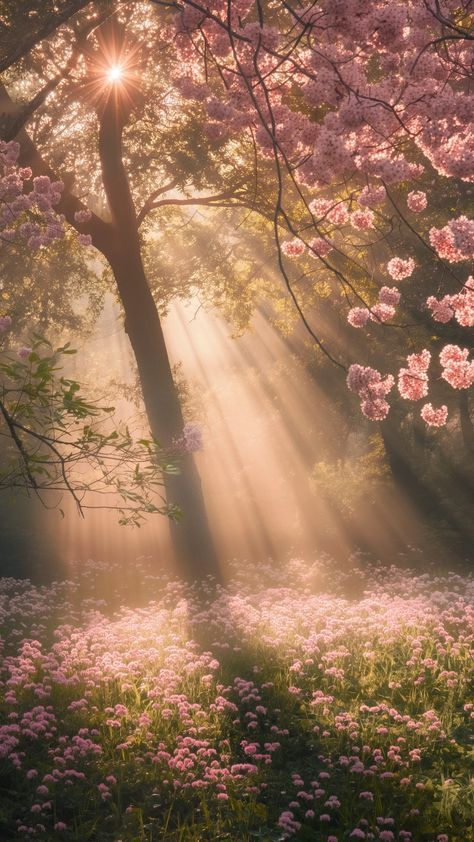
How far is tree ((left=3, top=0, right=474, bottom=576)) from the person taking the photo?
197 inches

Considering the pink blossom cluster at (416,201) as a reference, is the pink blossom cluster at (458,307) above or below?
below

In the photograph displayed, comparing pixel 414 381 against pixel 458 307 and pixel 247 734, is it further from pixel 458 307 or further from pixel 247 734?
pixel 247 734

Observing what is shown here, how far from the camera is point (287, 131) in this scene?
20.5ft

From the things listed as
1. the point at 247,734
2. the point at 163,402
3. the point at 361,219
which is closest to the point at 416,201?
the point at 361,219

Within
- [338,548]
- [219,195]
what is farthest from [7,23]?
[338,548]

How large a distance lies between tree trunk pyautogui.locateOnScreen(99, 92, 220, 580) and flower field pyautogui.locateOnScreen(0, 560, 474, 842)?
20.0 feet

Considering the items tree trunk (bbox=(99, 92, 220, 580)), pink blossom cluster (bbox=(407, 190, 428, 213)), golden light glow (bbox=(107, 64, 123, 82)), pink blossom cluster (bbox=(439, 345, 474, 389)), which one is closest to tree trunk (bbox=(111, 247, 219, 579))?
tree trunk (bbox=(99, 92, 220, 580))

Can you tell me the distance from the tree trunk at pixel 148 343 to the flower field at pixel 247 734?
6100 millimetres

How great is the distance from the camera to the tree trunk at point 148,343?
1514 centimetres

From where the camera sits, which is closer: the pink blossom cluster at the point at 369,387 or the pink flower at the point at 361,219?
the pink blossom cluster at the point at 369,387

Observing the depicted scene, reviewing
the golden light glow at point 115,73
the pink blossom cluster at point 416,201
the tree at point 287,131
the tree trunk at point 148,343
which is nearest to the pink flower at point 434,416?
the tree at point 287,131

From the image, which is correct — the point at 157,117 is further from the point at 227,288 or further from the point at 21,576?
the point at 21,576

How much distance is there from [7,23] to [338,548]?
1408 cm

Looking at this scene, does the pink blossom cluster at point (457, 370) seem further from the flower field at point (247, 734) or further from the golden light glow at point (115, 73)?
the golden light glow at point (115, 73)
